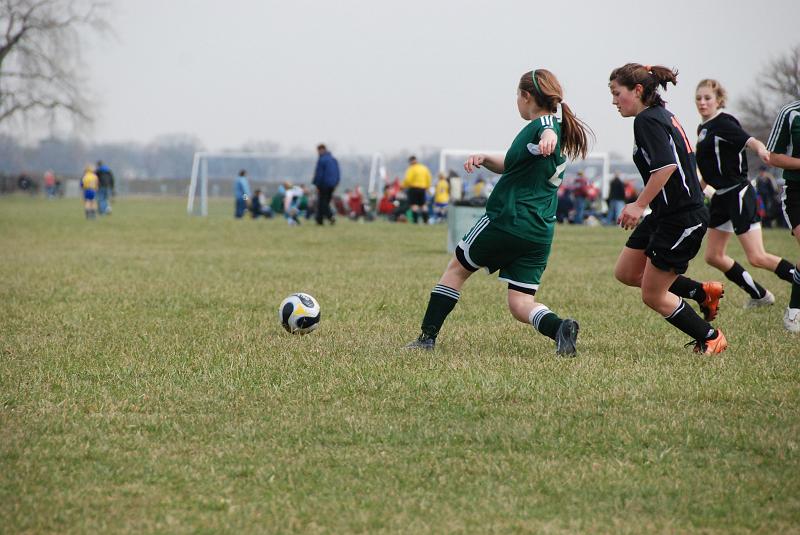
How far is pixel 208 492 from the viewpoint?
3691 millimetres

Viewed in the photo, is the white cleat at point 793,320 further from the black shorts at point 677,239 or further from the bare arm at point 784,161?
the black shorts at point 677,239

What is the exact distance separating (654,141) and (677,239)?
0.63 metres

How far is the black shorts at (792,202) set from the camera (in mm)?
7746

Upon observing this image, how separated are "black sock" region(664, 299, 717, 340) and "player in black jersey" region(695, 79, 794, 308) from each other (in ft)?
6.14

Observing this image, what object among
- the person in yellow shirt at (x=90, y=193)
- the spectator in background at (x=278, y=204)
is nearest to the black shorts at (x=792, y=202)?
the spectator in background at (x=278, y=204)

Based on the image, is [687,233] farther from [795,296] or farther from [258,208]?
[258,208]

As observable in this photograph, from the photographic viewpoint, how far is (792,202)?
7801mm

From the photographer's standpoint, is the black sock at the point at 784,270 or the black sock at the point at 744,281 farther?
the black sock at the point at 744,281

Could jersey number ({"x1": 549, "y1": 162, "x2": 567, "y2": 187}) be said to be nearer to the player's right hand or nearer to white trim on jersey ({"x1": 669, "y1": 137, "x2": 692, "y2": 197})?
the player's right hand

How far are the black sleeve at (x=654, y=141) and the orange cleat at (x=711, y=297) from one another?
1613mm

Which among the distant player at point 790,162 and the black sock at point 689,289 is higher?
the distant player at point 790,162

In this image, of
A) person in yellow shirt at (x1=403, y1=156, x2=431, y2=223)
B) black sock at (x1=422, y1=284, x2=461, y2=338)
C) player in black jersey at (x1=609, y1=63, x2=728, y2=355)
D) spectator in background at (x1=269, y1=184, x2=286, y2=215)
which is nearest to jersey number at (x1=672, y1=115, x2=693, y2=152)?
player in black jersey at (x1=609, y1=63, x2=728, y2=355)

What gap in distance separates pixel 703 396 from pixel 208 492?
274 cm

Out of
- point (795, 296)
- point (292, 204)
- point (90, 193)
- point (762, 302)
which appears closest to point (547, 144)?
point (795, 296)
